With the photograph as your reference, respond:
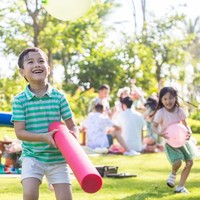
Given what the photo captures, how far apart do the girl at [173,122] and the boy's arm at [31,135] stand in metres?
2.82

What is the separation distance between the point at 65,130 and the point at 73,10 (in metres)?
1.87

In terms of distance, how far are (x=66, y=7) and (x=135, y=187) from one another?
260 centimetres

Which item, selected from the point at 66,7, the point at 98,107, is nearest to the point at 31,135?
the point at 66,7

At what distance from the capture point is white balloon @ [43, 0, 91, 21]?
528 centimetres

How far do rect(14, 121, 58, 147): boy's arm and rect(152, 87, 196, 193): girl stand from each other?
282cm

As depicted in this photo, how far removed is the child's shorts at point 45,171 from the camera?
4.09m

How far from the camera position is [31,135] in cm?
405

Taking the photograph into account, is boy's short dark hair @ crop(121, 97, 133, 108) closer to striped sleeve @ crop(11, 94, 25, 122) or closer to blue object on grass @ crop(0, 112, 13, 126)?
blue object on grass @ crop(0, 112, 13, 126)

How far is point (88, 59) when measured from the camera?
25.6 metres

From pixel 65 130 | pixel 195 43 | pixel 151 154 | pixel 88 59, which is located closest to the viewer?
pixel 65 130

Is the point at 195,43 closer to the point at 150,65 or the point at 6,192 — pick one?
the point at 150,65

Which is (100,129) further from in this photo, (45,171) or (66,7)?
(45,171)

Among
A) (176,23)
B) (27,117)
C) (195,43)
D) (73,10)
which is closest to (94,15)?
(176,23)

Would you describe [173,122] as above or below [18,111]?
below
